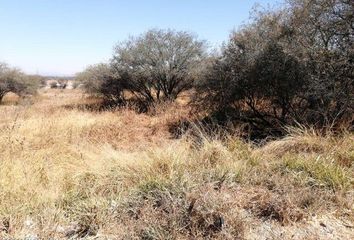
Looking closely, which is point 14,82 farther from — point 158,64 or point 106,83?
point 158,64

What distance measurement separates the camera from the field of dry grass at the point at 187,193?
151 inches

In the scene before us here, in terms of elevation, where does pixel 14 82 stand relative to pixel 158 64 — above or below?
below

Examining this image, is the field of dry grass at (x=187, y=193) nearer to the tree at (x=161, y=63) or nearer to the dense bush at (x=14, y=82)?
the tree at (x=161, y=63)

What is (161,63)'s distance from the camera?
21.1 meters

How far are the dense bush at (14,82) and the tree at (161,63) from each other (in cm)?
1513

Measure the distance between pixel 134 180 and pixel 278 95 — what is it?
7.23m

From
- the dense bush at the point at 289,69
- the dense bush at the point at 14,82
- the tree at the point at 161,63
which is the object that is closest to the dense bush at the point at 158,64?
the tree at the point at 161,63

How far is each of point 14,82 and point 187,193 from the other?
32.5 metres

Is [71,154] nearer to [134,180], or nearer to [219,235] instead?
[134,180]

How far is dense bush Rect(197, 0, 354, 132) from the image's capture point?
916 centimetres

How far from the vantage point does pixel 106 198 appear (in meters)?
4.48

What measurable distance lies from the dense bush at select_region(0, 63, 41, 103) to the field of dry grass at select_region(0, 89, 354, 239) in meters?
29.0

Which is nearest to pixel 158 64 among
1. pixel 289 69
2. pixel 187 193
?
pixel 289 69

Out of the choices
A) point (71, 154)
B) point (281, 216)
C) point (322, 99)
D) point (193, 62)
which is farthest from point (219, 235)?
point (193, 62)
